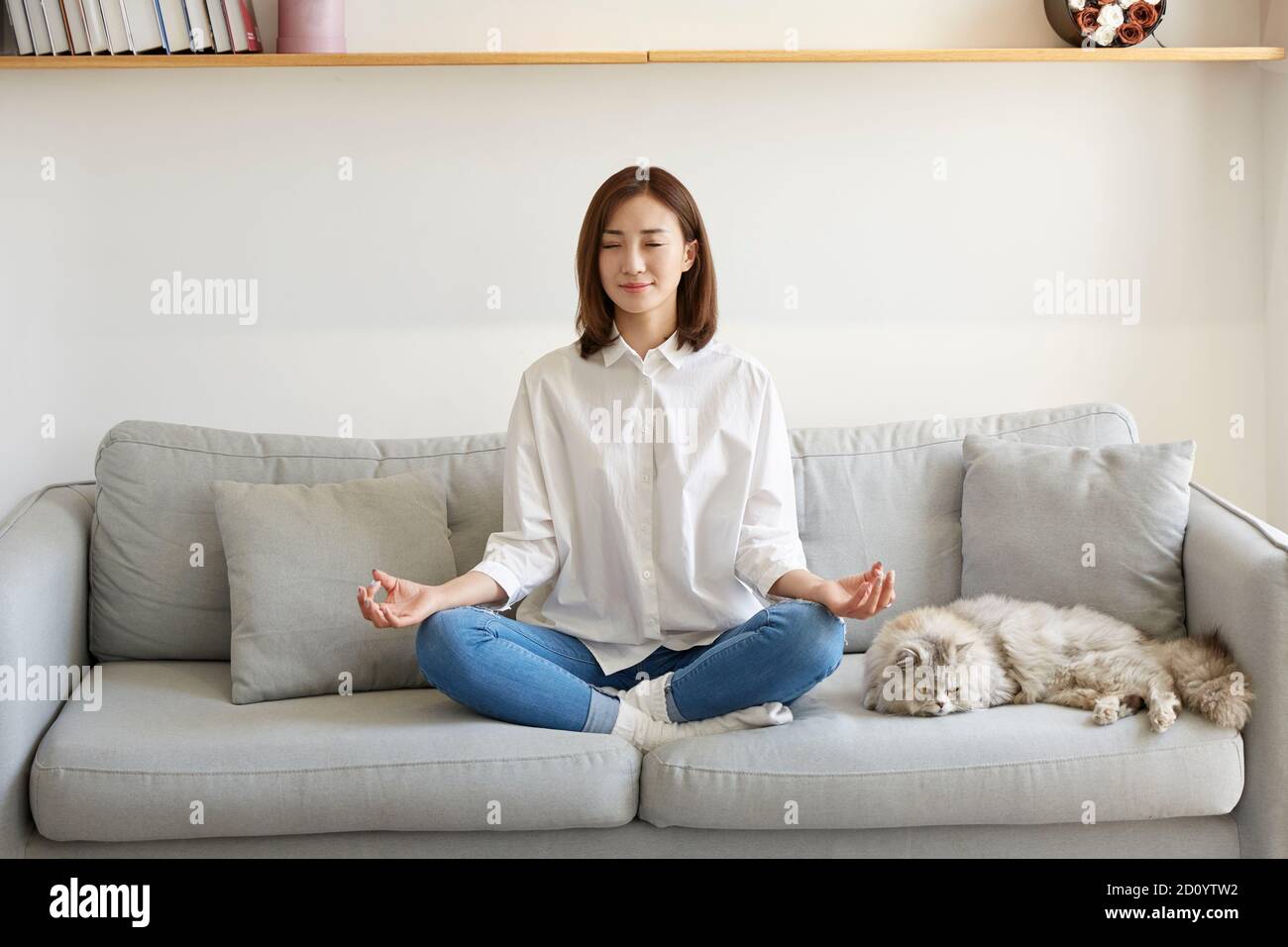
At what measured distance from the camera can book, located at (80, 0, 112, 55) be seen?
2502 mm

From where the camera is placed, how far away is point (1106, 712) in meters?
1.89

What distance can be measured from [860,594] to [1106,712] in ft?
1.39

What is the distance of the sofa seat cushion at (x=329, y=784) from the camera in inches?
71.2

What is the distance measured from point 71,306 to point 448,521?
0.99 m

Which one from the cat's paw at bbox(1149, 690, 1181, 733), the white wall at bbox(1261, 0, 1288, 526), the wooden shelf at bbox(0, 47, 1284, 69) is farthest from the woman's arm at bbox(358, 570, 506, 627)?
the white wall at bbox(1261, 0, 1288, 526)

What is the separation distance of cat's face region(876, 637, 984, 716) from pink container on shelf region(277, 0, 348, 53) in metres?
1.65

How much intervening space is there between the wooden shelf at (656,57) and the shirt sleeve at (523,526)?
828 mm

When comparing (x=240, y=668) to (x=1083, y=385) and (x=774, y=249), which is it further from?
(x=1083, y=385)

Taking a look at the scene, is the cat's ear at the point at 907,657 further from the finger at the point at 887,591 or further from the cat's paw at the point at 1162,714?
the cat's paw at the point at 1162,714

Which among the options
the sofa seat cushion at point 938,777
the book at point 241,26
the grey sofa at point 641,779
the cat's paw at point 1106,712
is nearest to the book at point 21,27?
the book at point 241,26

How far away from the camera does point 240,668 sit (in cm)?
211

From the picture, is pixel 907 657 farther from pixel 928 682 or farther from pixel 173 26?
pixel 173 26

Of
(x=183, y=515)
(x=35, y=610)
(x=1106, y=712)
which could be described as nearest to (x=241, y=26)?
(x=183, y=515)
